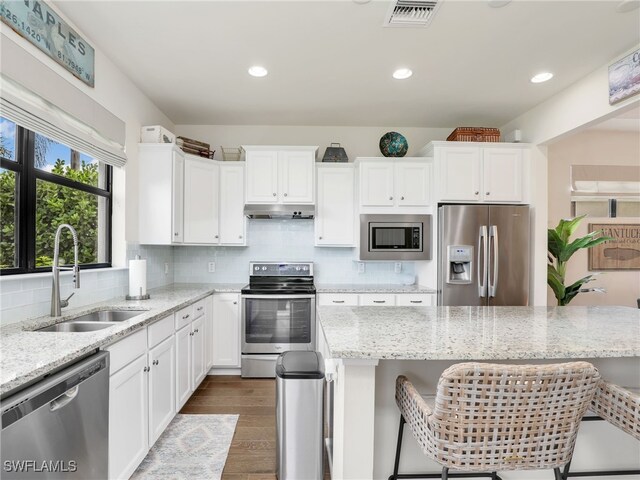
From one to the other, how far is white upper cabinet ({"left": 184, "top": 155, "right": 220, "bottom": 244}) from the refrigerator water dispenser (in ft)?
7.95

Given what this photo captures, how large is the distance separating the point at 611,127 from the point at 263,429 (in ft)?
17.3

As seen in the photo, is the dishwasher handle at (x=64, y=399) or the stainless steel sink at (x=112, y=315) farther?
the stainless steel sink at (x=112, y=315)

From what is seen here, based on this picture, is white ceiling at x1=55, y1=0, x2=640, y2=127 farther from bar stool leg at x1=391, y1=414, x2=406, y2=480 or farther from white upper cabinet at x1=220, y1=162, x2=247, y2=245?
bar stool leg at x1=391, y1=414, x2=406, y2=480

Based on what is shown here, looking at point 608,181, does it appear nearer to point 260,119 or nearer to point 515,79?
point 515,79

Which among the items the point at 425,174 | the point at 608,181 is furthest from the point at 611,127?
the point at 425,174

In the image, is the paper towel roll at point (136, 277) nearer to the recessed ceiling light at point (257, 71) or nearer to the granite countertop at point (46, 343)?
the granite countertop at point (46, 343)

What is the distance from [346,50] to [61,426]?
8.65ft

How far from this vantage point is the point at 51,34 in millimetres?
1989

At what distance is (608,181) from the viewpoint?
4.34 meters

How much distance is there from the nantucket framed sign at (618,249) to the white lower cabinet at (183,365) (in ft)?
15.9

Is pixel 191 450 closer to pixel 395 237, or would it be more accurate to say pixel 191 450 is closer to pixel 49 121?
pixel 49 121

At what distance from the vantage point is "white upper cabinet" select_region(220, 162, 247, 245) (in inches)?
146

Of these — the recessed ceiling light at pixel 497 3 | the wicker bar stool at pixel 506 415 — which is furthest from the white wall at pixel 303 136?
the wicker bar stool at pixel 506 415

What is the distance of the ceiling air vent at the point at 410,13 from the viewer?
1952 mm
